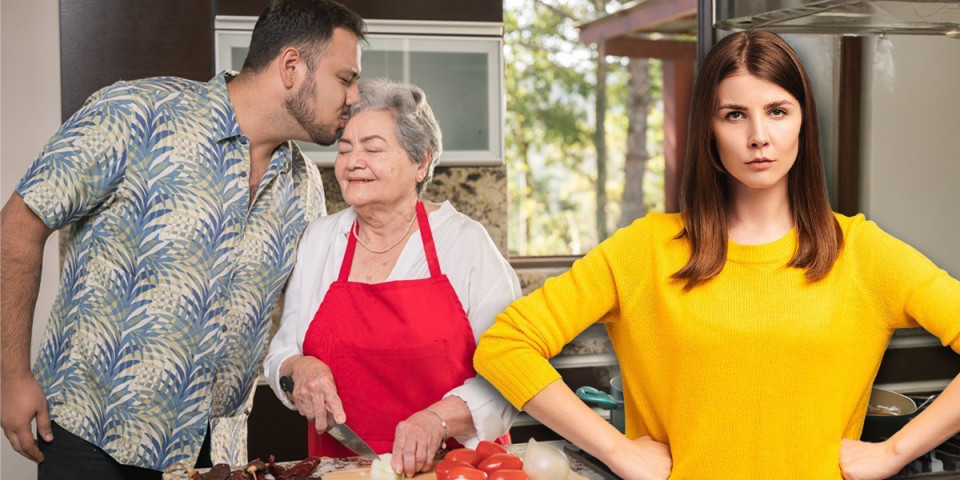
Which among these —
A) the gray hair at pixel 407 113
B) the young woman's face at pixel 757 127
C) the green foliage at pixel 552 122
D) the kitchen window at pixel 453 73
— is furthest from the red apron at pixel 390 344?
the green foliage at pixel 552 122

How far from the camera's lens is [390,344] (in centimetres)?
143

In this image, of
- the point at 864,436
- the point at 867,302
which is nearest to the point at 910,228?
the point at 864,436

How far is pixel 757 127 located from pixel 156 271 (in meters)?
0.93

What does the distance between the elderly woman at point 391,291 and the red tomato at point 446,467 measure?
0.20 metres

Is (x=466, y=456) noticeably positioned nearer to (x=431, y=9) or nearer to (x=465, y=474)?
(x=465, y=474)

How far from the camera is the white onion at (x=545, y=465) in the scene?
1155 millimetres

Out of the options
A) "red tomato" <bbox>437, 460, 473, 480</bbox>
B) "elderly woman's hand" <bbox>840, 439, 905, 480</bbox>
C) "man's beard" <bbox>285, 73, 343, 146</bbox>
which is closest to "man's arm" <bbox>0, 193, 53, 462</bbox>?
"man's beard" <bbox>285, 73, 343, 146</bbox>

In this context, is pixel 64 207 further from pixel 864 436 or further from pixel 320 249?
pixel 864 436

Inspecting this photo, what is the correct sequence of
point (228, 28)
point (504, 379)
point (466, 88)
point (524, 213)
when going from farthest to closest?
point (524, 213)
point (466, 88)
point (228, 28)
point (504, 379)

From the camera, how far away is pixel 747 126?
101cm

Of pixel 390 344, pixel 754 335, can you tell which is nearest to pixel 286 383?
pixel 390 344

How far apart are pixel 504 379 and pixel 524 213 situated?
3762 millimetres

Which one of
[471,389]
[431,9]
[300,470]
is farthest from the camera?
[431,9]

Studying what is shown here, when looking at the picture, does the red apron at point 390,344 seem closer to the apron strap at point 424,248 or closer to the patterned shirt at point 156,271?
the apron strap at point 424,248
